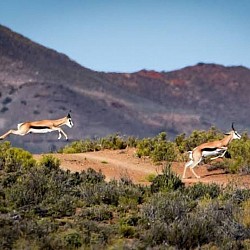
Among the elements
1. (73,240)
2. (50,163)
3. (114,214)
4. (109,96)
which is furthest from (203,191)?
(109,96)

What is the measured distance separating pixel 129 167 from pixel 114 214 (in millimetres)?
11184

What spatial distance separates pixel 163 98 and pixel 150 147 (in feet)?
460

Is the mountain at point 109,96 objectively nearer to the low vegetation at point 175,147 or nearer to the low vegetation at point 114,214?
the low vegetation at point 175,147

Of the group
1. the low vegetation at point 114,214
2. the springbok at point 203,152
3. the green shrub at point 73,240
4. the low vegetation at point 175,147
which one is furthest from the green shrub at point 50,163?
the green shrub at point 73,240

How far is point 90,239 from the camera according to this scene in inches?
531

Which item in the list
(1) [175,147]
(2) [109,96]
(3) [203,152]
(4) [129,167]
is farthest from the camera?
(2) [109,96]

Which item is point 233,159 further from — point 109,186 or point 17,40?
point 17,40

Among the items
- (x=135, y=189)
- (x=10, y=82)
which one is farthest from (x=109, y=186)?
(x=10, y=82)

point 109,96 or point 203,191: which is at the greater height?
point 109,96

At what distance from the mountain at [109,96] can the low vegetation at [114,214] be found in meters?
93.2

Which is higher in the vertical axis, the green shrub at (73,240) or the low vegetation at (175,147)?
the low vegetation at (175,147)

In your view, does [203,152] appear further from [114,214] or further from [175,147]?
[114,214]

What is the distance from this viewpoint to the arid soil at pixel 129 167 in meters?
24.7

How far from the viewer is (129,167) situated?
27.6 metres
